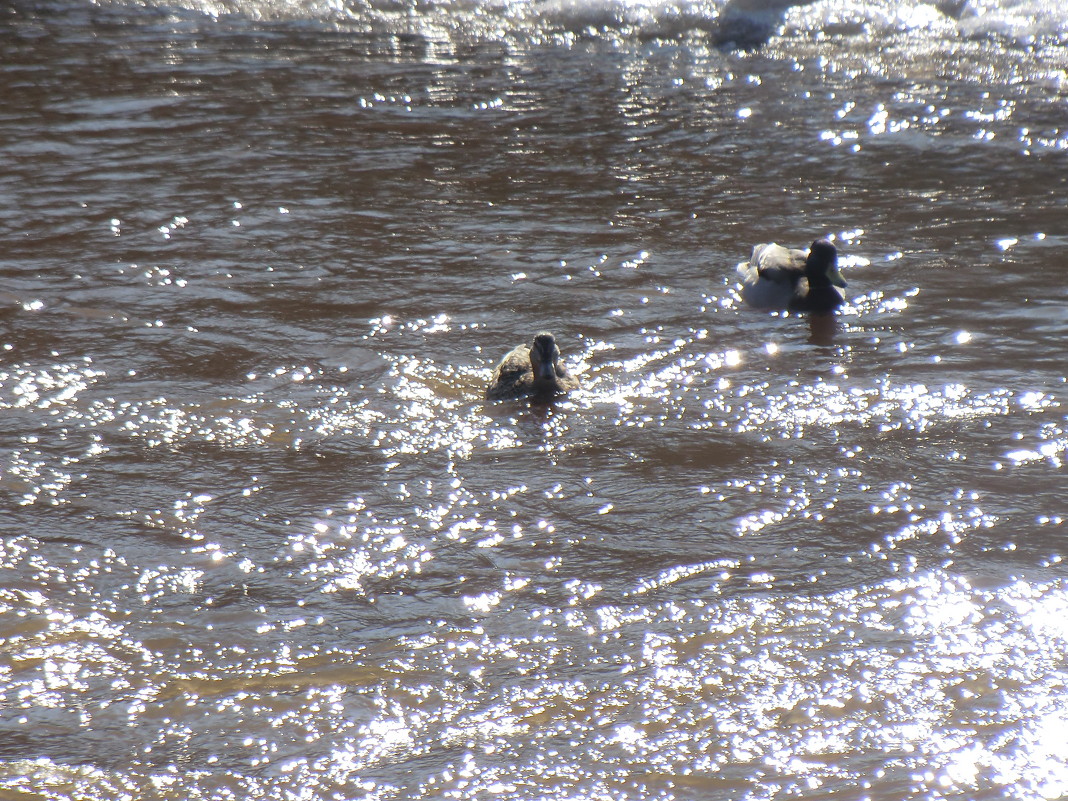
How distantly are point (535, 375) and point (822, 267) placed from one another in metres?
2.86

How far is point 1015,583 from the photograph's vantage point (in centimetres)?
539

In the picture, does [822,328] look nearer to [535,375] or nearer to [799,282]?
[799,282]

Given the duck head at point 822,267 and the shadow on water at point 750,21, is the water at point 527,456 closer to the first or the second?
the duck head at point 822,267

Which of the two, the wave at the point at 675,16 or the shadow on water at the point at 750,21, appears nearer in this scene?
the wave at the point at 675,16

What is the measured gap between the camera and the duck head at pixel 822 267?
351 inches

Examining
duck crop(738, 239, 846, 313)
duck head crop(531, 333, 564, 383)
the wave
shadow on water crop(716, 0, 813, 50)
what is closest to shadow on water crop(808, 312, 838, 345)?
duck crop(738, 239, 846, 313)

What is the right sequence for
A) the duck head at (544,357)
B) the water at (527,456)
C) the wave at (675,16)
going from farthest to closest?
the wave at (675,16) → the duck head at (544,357) → the water at (527,456)

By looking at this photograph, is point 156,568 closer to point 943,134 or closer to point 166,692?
point 166,692

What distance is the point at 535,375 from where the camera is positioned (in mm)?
7297

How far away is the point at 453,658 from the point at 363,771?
716 mm

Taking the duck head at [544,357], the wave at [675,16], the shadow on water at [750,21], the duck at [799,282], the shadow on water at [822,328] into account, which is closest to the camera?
the duck head at [544,357]

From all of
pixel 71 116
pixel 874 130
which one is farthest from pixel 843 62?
pixel 71 116

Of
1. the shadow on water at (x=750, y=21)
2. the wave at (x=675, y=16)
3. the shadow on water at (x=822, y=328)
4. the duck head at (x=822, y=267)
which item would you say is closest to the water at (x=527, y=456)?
the shadow on water at (x=822, y=328)

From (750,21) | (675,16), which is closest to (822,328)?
(750,21)
